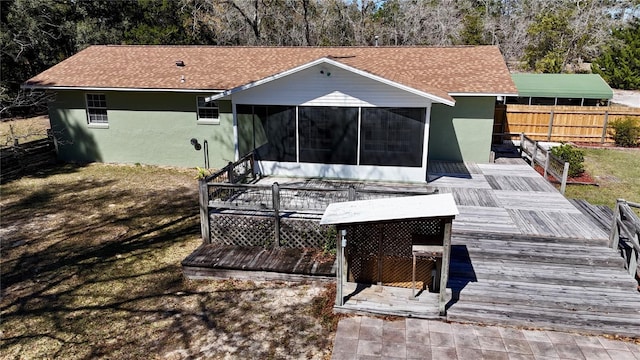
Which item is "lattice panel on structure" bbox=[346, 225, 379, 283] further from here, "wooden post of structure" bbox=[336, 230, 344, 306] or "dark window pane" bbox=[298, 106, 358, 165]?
"dark window pane" bbox=[298, 106, 358, 165]

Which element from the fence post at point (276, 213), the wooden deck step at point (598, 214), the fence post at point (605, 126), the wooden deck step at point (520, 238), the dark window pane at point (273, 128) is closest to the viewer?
the wooden deck step at point (520, 238)

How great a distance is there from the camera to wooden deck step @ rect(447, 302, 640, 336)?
5.92m

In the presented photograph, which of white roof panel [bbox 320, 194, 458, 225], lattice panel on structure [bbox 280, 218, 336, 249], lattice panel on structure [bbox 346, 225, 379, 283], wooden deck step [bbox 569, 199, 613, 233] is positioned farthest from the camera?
wooden deck step [bbox 569, 199, 613, 233]

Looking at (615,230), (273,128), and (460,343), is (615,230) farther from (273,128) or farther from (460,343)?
(273,128)

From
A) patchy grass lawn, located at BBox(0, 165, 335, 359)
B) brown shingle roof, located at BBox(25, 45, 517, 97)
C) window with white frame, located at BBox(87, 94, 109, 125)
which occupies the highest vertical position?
brown shingle roof, located at BBox(25, 45, 517, 97)

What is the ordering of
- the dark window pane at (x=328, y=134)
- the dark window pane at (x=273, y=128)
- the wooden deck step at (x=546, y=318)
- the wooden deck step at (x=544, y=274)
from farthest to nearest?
1. the dark window pane at (x=273, y=128)
2. the dark window pane at (x=328, y=134)
3. the wooden deck step at (x=544, y=274)
4. the wooden deck step at (x=546, y=318)

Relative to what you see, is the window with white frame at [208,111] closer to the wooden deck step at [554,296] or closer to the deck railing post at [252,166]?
the deck railing post at [252,166]

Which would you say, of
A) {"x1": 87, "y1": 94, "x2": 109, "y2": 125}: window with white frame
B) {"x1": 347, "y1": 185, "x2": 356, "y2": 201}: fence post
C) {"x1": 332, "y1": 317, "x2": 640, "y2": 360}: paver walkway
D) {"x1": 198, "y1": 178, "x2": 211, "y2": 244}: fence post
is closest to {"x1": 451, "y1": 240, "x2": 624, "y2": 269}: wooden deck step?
{"x1": 332, "y1": 317, "x2": 640, "y2": 360}: paver walkway

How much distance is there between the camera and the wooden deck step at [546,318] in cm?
592

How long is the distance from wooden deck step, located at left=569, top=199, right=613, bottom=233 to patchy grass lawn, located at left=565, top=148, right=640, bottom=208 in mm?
2346

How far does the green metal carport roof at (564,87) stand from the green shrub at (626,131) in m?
3.79

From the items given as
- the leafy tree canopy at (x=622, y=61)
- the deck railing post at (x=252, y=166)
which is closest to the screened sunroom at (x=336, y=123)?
the deck railing post at (x=252, y=166)

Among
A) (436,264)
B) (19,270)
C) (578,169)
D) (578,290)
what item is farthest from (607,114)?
(19,270)

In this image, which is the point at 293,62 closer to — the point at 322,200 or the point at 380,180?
the point at 380,180
